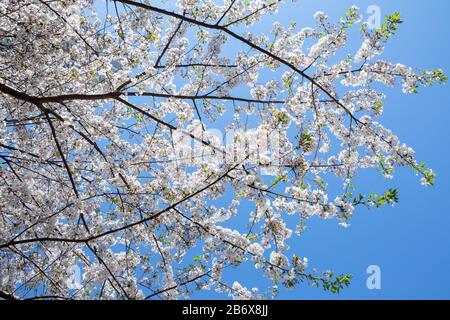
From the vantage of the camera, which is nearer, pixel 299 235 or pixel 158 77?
pixel 299 235

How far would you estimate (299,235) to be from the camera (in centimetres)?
565

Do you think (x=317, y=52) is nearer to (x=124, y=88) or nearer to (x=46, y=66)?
(x=124, y=88)

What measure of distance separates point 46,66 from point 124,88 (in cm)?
139

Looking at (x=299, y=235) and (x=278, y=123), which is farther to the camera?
(x=299, y=235)

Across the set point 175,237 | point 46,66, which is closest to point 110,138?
point 46,66

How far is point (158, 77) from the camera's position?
6016mm

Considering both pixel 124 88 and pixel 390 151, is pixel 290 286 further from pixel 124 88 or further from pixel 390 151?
pixel 124 88
